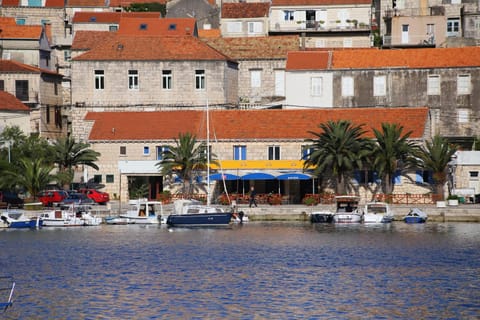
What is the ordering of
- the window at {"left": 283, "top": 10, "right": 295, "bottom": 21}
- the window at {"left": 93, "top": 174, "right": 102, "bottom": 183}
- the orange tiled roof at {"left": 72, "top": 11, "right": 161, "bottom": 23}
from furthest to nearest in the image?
the orange tiled roof at {"left": 72, "top": 11, "right": 161, "bottom": 23} → the window at {"left": 283, "top": 10, "right": 295, "bottom": 21} → the window at {"left": 93, "top": 174, "right": 102, "bottom": 183}

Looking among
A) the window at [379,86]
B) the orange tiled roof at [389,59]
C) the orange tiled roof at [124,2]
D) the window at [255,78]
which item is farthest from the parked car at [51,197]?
the orange tiled roof at [124,2]

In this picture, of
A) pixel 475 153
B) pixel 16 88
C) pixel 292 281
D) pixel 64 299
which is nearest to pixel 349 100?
pixel 475 153

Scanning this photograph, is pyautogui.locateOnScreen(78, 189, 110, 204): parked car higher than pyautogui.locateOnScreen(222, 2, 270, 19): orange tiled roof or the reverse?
the reverse

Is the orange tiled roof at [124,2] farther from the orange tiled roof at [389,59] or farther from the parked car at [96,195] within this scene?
the parked car at [96,195]

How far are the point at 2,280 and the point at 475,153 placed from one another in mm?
45211

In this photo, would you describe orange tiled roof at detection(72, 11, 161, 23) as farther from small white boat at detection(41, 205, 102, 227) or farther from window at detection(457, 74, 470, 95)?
small white boat at detection(41, 205, 102, 227)

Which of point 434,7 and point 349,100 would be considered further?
point 434,7

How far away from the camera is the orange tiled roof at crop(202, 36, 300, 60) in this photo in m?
116

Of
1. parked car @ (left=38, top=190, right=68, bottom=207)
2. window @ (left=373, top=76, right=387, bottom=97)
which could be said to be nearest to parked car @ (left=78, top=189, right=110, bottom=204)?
parked car @ (left=38, top=190, right=68, bottom=207)

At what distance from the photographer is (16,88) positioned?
110438mm

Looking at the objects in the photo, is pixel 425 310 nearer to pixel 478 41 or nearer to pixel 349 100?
pixel 349 100

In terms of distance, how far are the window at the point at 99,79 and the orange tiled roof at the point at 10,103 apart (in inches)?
257

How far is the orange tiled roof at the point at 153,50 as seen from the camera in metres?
107

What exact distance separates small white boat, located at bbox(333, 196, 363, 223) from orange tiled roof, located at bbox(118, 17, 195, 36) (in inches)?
1446
